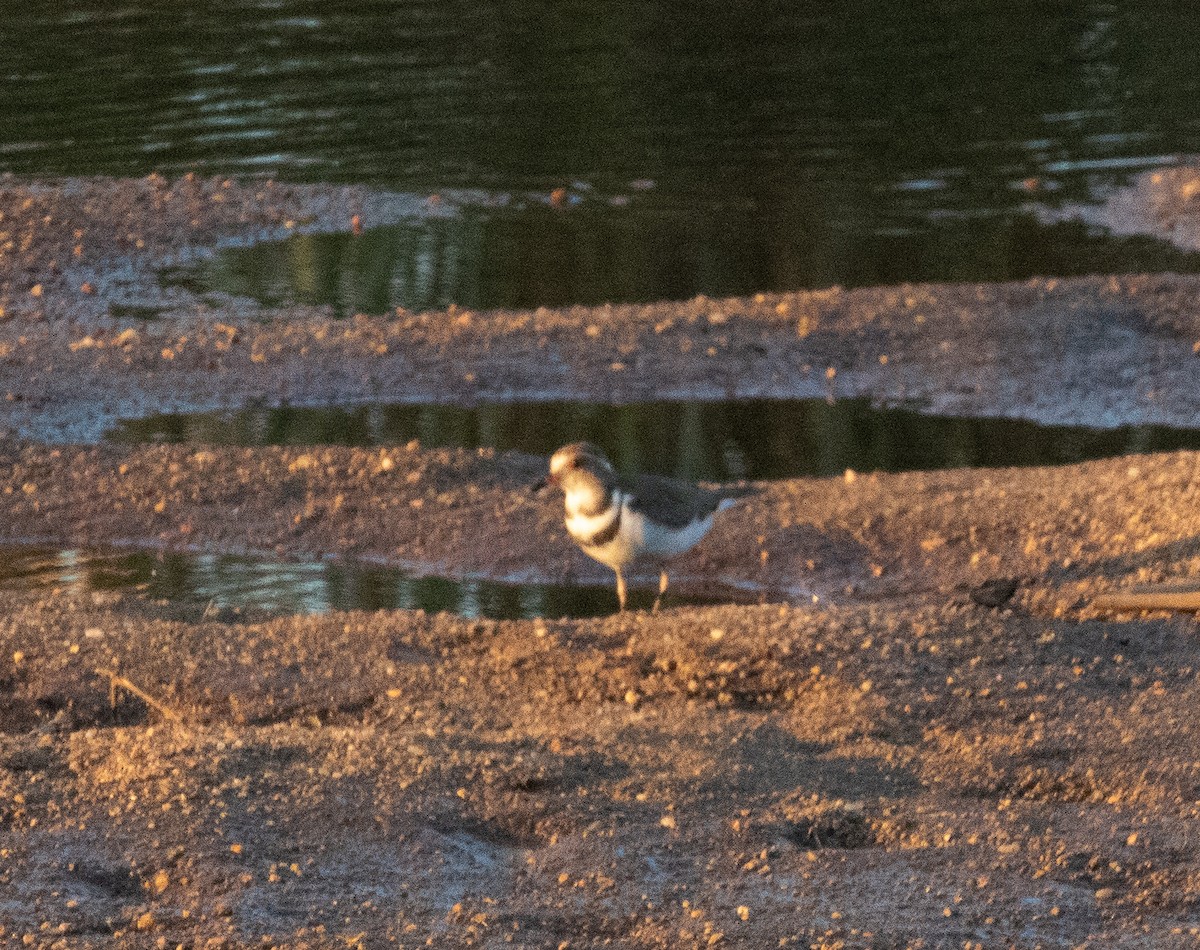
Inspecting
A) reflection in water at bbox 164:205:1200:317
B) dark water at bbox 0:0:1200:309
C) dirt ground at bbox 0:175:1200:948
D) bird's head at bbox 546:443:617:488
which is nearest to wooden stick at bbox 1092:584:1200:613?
dirt ground at bbox 0:175:1200:948

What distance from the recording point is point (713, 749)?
598 centimetres

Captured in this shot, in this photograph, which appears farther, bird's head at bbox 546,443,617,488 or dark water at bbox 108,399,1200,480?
dark water at bbox 108,399,1200,480

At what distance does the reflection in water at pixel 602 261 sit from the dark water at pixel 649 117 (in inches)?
1.6

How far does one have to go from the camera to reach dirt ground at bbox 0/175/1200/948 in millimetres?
5039

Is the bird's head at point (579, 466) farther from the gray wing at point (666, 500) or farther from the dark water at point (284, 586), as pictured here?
the dark water at point (284, 586)

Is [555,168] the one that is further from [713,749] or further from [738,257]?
[713,749]

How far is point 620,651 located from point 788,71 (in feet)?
49.3

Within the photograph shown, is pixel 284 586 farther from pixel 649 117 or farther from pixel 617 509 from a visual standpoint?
pixel 649 117

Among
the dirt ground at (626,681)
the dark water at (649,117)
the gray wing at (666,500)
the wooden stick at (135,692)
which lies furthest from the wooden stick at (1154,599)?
the dark water at (649,117)

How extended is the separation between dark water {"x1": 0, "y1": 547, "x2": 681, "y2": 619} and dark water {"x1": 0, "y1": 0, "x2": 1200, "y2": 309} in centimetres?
475

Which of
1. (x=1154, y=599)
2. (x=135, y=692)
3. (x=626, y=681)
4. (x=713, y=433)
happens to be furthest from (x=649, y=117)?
(x=135, y=692)

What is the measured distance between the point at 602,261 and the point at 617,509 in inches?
289

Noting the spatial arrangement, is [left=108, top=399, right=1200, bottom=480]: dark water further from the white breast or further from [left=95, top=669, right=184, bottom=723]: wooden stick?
[left=95, top=669, right=184, bottom=723]: wooden stick

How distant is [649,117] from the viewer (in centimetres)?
1909
